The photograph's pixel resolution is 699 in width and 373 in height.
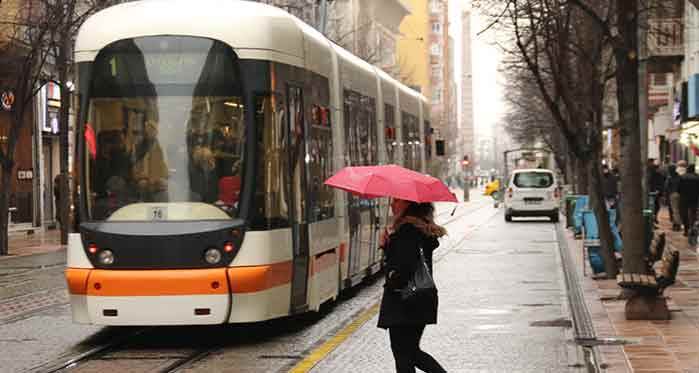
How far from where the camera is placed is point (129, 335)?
14.2 metres

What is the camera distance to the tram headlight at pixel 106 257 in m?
12.7

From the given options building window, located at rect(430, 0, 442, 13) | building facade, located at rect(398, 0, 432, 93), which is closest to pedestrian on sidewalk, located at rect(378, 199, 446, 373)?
building facade, located at rect(398, 0, 432, 93)

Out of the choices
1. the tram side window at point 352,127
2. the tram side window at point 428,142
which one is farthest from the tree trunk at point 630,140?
the tram side window at point 428,142

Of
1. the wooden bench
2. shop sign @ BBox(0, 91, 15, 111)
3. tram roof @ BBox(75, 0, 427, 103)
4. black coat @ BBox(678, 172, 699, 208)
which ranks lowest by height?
the wooden bench

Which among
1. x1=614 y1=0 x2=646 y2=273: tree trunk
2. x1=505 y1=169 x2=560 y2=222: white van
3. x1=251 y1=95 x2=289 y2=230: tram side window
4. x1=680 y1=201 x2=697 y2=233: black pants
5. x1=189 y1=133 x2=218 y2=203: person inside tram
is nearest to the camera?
x1=189 y1=133 x2=218 y2=203: person inside tram

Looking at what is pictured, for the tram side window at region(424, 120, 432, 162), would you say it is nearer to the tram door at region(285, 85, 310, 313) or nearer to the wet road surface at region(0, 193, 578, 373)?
the wet road surface at region(0, 193, 578, 373)

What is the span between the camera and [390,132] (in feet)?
71.4

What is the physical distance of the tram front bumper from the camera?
1242 cm

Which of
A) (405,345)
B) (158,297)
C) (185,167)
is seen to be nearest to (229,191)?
(185,167)

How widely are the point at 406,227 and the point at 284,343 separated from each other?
5226 mm

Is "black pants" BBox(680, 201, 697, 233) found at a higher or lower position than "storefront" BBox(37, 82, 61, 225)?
lower

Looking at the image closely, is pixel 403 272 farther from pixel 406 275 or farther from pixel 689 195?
pixel 689 195

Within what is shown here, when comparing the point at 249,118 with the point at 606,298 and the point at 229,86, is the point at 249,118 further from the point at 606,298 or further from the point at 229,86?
the point at 606,298

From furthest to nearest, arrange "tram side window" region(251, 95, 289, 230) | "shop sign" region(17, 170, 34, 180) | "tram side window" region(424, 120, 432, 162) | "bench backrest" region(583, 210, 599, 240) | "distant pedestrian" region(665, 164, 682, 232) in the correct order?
"shop sign" region(17, 170, 34, 180), "distant pedestrian" region(665, 164, 682, 232), "tram side window" region(424, 120, 432, 162), "bench backrest" region(583, 210, 599, 240), "tram side window" region(251, 95, 289, 230)
